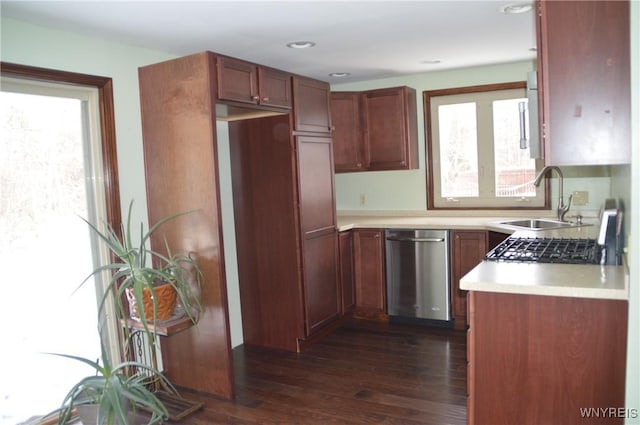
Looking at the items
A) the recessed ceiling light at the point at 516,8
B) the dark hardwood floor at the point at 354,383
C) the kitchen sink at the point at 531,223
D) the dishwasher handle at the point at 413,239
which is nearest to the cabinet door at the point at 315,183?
the dishwasher handle at the point at 413,239

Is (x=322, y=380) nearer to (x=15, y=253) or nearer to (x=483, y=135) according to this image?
(x=15, y=253)

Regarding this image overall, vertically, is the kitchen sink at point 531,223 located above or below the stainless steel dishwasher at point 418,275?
above

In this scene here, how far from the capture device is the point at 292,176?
3777 millimetres

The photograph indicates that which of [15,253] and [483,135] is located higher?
[483,135]

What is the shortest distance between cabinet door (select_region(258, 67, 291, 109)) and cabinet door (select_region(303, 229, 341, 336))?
1.07m

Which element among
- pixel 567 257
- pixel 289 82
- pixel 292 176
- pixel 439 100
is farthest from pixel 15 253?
pixel 439 100

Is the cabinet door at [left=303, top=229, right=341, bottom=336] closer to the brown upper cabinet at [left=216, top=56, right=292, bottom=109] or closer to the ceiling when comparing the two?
the brown upper cabinet at [left=216, top=56, right=292, bottom=109]

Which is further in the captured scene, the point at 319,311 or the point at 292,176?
the point at 319,311

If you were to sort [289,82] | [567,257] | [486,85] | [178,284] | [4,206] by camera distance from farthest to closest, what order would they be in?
[486,85] → [289,82] → [178,284] → [4,206] → [567,257]

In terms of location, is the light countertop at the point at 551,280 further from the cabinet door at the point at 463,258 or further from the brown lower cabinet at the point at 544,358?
the cabinet door at the point at 463,258

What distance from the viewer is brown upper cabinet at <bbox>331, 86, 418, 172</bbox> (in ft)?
15.4

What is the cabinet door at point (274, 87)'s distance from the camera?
11.2 ft

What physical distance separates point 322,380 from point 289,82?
6.97ft

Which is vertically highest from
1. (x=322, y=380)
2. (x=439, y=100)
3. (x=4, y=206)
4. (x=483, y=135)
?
(x=439, y=100)
